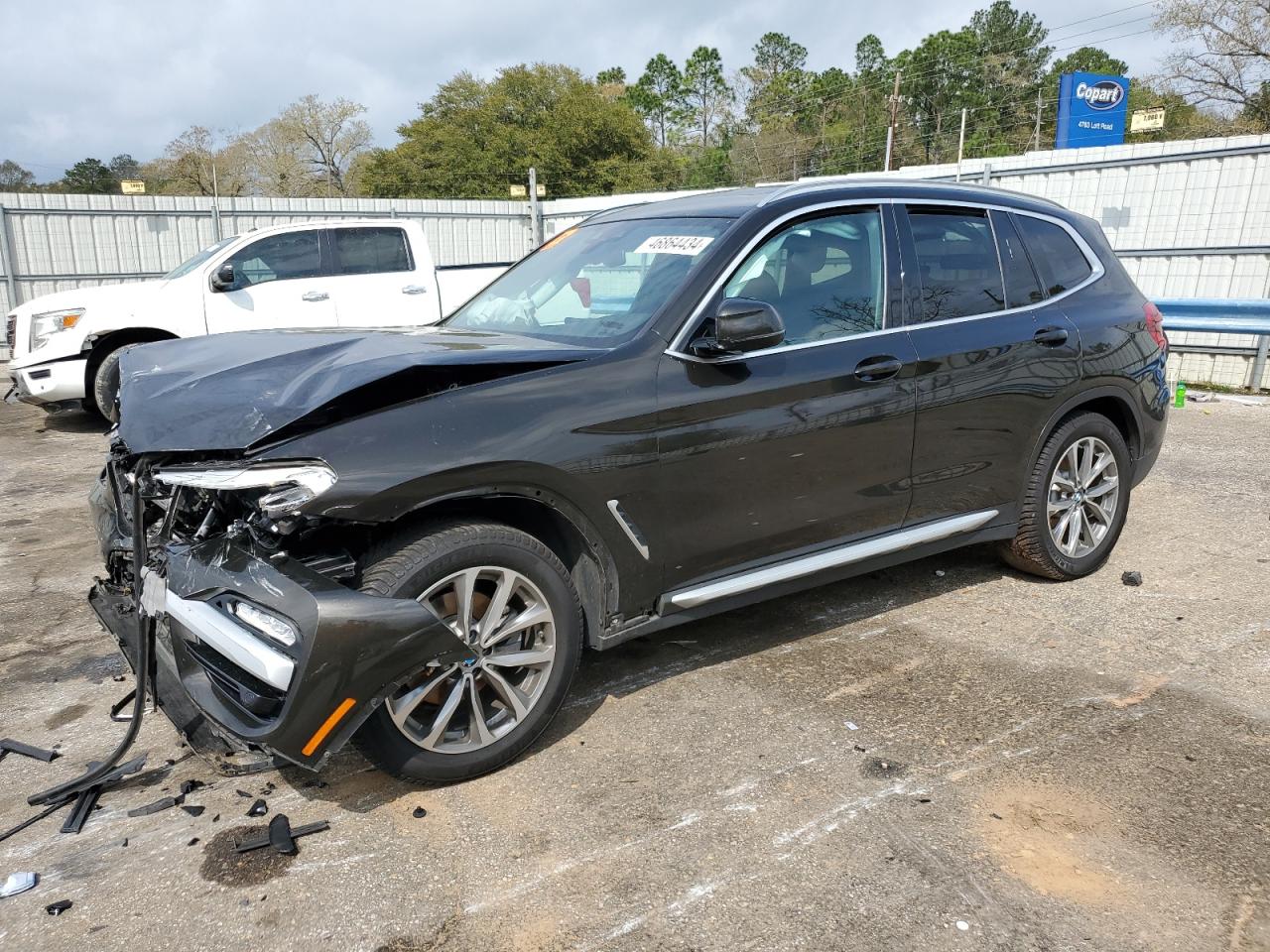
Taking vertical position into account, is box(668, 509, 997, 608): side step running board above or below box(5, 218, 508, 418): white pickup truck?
below

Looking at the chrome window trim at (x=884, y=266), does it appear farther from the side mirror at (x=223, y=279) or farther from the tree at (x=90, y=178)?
the tree at (x=90, y=178)

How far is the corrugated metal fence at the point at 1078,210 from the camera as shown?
11.1 m

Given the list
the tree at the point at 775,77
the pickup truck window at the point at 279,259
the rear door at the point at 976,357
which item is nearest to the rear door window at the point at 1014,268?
the rear door at the point at 976,357

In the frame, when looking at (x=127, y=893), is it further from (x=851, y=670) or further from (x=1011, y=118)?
(x=1011, y=118)

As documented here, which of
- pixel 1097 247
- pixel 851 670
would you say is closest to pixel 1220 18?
pixel 1097 247

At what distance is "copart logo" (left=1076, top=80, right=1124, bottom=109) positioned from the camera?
31.5 meters

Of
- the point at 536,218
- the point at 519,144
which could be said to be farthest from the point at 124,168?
the point at 536,218

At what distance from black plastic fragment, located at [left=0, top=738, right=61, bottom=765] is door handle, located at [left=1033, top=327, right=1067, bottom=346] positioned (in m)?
4.39

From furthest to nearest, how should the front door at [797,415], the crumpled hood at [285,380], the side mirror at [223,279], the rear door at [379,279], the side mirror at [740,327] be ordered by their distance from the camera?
the rear door at [379,279] → the side mirror at [223,279] → the front door at [797,415] → the side mirror at [740,327] → the crumpled hood at [285,380]

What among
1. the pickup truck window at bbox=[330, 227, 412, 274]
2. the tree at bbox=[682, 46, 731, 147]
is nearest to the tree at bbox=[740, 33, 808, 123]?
the tree at bbox=[682, 46, 731, 147]

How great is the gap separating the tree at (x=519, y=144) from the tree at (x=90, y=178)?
584 inches

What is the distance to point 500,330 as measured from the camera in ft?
13.2

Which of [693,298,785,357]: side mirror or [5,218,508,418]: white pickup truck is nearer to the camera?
[693,298,785,357]: side mirror

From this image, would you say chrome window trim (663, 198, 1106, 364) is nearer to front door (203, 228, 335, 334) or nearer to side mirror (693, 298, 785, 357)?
side mirror (693, 298, 785, 357)
